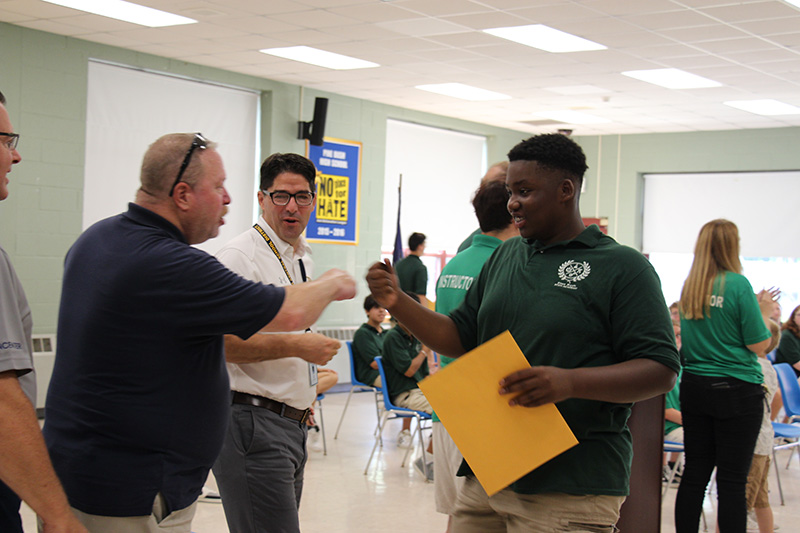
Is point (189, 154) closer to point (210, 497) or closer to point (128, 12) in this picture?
point (210, 497)

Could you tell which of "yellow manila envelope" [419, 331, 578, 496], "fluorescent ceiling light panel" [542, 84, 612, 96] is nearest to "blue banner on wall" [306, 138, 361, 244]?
"fluorescent ceiling light panel" [542, 84, 612, 96]

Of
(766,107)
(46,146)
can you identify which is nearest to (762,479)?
(46,146)

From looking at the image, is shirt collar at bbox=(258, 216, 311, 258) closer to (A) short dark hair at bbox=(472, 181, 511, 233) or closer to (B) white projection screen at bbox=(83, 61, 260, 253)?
(A) short dark hair at bbox=(472, 181, 511, 233)

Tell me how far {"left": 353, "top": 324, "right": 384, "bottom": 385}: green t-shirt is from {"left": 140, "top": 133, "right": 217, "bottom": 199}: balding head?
5102 millimetres

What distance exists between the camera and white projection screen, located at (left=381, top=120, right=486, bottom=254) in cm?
1150

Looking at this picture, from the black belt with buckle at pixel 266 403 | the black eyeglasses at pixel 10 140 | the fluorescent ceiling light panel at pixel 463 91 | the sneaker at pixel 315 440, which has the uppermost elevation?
the fluorescent ceiling light panel at pixel 463 91

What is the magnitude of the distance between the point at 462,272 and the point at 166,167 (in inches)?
61.8

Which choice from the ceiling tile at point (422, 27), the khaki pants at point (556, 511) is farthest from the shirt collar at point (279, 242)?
the ceiling tile at point (422, 27)

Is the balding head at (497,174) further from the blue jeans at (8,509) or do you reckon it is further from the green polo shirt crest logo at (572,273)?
the blue jeans at (8,509)

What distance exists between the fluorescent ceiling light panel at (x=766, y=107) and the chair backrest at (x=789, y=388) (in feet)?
15.0

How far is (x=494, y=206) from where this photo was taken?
3.24 meters

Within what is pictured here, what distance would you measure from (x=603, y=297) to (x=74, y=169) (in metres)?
7.20

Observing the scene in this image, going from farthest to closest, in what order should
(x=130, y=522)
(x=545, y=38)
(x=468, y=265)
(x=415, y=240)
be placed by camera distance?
1. (x=415, y=240)
2. (x=545, y=38)
3. (x=468, y=265)
4. (x=130, y=522)

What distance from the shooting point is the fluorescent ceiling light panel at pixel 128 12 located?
6.92 m
